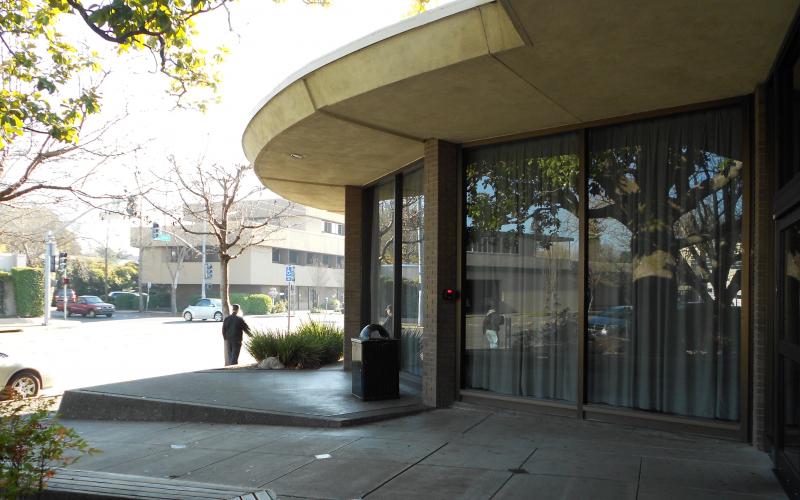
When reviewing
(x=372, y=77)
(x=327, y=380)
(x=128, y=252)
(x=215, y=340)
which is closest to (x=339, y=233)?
(x=128, y=252)

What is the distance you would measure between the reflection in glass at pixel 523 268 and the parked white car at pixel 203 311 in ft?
129

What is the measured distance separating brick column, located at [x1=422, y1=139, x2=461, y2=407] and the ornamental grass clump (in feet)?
17.0

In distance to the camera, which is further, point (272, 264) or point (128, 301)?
point (128, 301)

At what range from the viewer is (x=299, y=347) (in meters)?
14.1

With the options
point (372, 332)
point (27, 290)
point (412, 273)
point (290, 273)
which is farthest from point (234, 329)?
point (27, 290)

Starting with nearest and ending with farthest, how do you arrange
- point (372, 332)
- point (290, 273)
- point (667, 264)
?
point (667, 264), point (372, 332), point (290, 273)

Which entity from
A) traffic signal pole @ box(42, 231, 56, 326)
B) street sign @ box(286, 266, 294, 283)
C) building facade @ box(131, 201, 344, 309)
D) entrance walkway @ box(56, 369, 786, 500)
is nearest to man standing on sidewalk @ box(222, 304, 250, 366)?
entrance walkway @ box(56, 369, 786, 500)

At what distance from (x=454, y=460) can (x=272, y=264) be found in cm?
5414

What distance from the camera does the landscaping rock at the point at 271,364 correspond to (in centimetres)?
1375

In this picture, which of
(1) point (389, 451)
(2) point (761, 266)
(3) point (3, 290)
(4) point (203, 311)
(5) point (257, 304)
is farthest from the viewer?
(5) point (257, 304)

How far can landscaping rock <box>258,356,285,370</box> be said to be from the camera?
45.1 ft

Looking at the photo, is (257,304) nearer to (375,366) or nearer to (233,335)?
(233,335)

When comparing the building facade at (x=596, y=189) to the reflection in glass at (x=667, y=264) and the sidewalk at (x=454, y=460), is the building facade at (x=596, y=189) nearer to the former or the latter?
the reflection in glass at (x=667, y=264)

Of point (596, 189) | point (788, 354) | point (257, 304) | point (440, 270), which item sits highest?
point (596, 189)
